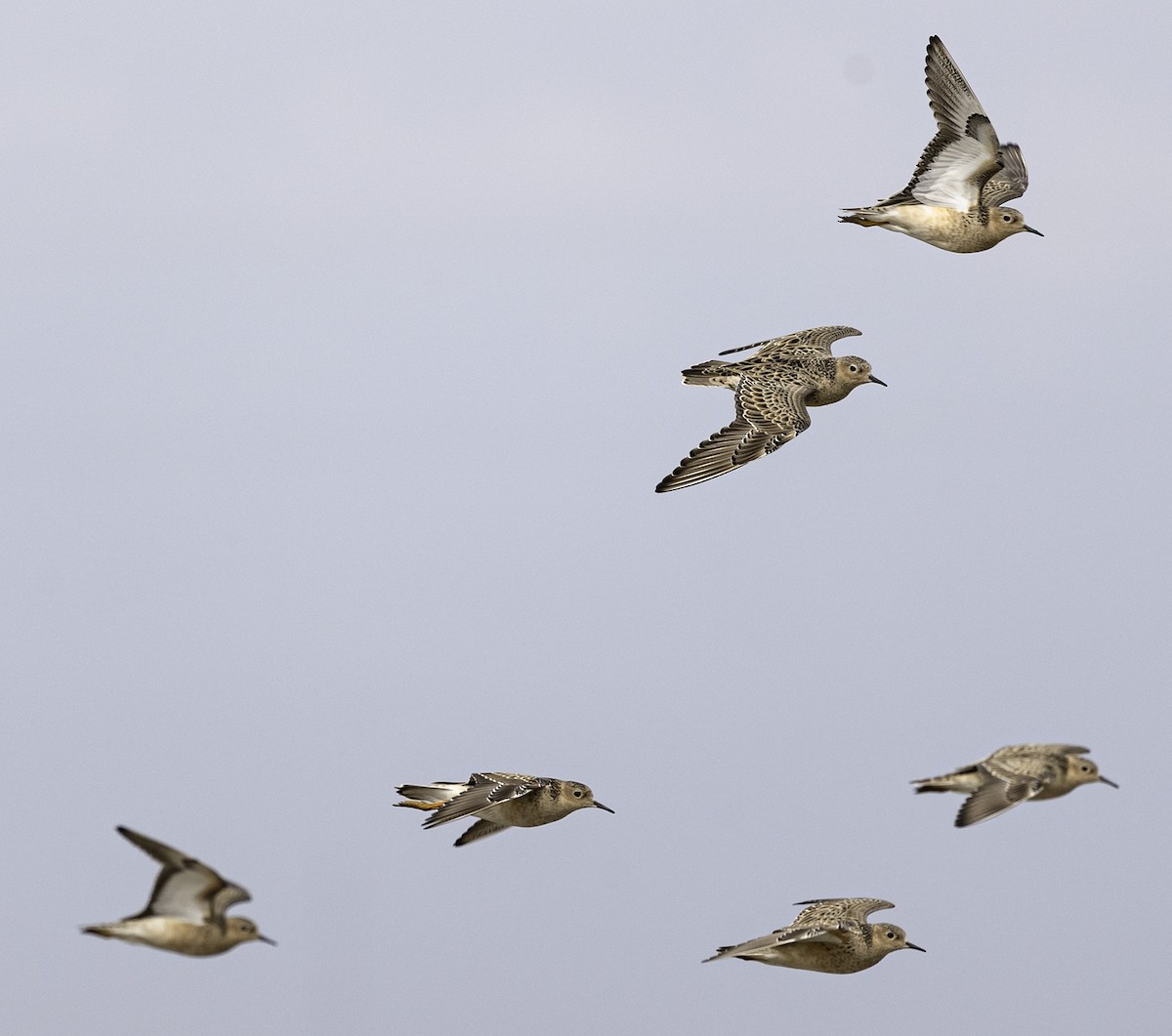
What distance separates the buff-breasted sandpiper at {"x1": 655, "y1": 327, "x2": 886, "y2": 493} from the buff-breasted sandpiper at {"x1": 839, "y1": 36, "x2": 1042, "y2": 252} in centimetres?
182

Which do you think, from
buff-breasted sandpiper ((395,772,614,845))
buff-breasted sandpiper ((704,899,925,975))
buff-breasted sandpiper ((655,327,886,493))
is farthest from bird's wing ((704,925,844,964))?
buff-breasted sandpiper ((655,327,886,493))

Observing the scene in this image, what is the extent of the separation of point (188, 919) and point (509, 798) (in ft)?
16.4

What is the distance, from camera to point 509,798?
21.1m

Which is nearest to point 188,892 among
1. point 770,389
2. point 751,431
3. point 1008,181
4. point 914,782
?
point 914,782

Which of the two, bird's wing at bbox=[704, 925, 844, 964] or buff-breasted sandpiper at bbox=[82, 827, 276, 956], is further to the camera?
bird's wing at bbox=[704, 925, 844, 964]

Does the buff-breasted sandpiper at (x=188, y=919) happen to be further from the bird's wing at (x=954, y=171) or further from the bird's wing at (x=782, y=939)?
the bird's wing at (x=954, y=171)

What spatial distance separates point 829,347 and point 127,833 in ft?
43.3

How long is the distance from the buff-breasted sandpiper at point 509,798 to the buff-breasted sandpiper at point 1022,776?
4.51 meters

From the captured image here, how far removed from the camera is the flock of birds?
16828mm

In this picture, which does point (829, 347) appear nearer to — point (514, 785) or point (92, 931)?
point (514, 785)

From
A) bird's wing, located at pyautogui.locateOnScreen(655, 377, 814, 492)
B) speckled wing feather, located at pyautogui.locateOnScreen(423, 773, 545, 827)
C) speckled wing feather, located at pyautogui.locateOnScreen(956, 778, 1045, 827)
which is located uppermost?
bird's wing, located at pyautogui.locateOnScreen(655, 377, 814, 492)

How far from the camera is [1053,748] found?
62.5 ft

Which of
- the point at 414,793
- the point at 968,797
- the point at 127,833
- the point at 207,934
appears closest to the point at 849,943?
the point at 968,797

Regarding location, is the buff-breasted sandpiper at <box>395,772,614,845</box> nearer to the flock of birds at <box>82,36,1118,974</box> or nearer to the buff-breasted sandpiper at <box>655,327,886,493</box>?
the flock of birds at <box>82,36,1118,974</box>
